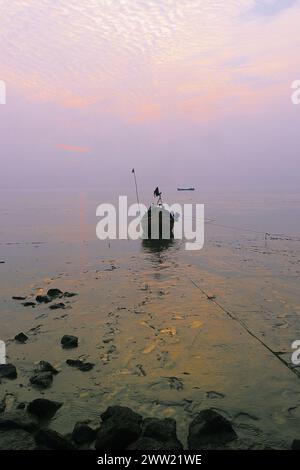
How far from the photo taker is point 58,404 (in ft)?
31.2

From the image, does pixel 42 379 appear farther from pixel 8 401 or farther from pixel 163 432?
pixel 163 432

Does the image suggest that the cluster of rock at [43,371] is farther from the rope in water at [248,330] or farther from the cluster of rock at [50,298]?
the cluster of rock at [50,298]

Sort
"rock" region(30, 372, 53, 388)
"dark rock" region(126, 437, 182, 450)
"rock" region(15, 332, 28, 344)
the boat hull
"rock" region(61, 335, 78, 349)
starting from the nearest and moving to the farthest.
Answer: "dark rock" region(126, 437, 182, 450) → "rock" region(30, 372, 53, 388) → "rock" region(61, 335, 78, 349) → "rock" region(15, 332, 28, 344) → the boat hull

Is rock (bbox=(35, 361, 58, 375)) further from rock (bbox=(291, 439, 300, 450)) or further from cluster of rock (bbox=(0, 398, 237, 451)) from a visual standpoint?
rock (bbox=(291, 439, 300, 450))

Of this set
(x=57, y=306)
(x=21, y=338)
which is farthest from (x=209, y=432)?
(x=57, y=306)

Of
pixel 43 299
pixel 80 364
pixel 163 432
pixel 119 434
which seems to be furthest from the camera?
pixel 43 299

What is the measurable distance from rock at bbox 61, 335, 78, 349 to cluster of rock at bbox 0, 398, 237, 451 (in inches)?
193

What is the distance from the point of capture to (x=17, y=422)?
8.14 m

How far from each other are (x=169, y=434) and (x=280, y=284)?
16.7 meters

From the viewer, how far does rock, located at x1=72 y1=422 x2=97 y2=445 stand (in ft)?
26.0

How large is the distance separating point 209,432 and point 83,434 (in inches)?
106

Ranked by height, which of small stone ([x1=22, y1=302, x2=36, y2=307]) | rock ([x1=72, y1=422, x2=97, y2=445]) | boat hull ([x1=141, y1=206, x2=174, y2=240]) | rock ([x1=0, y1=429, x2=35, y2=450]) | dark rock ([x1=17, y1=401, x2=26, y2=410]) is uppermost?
boat hull ([x1=141, y1=206, x2=174, y2=240])

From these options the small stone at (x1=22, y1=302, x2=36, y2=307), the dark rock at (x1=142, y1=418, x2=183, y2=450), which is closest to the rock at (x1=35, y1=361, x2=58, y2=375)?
the dark rock at (x1=142, y1=418, x2=183, y2=450)
